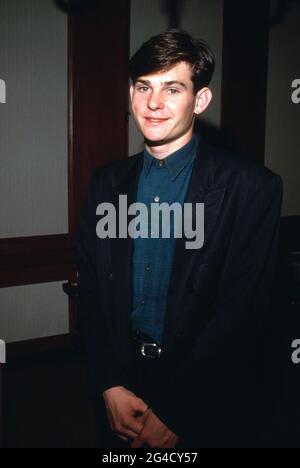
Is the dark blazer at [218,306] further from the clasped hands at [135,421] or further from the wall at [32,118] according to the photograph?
the wall at [32,118]

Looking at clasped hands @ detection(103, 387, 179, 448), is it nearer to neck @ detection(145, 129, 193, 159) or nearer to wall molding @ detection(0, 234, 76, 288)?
neck @ detection(145, 129, 193, 159)

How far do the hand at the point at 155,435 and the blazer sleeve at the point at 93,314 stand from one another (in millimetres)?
168

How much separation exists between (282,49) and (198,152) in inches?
128

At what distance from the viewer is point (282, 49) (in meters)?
4.30

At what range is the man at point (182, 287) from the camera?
1.42 m

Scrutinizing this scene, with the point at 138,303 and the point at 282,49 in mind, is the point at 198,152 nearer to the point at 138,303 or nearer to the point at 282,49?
the point at 138,303

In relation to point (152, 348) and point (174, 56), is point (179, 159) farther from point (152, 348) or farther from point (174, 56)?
point (152, 348)

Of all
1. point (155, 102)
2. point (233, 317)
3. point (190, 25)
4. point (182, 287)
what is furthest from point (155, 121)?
point (190, 25)

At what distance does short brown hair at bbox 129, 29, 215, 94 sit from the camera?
1.48m

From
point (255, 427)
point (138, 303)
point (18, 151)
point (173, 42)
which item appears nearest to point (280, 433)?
point (255, 427)

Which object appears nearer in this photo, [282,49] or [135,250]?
[135,250]

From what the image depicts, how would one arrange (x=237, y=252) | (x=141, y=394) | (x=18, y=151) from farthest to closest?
(x=18, y=151) → (x=141, y=394) → (x=237, y=252)

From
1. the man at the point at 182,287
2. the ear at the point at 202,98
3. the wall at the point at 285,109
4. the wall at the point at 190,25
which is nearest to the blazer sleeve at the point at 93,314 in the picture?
the man at the point at 182,287
